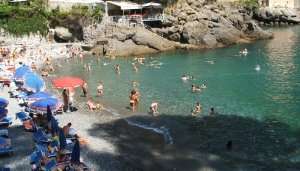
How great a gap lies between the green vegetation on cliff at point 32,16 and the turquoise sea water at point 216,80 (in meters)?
7.77

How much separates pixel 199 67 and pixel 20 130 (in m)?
24.3

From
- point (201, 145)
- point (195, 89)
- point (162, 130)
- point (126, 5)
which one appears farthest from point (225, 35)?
point (201, 145)

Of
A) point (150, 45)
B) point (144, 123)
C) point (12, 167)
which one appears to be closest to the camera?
point (12, 167)

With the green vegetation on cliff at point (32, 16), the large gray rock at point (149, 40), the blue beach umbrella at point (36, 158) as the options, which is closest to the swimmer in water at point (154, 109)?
the blue beach umbrella at point (36, 158)

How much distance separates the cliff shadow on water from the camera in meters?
21.6

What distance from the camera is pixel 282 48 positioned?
56625mm

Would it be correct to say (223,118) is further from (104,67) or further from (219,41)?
(219,41)

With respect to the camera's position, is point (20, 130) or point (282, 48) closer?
point (20, 130)

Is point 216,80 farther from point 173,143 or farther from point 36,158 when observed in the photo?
point 36,158

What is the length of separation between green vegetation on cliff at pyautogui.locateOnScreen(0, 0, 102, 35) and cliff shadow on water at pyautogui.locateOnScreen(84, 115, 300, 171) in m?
28.5

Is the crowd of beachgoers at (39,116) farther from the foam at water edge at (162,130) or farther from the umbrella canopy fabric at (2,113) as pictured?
the foam at water edge at (162,130)

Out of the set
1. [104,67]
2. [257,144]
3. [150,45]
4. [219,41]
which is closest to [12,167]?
[257,144]

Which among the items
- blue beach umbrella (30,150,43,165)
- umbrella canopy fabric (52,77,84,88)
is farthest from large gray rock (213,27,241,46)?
blue beach umbrella (30,150,43,165)

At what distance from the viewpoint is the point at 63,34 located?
55250mm
